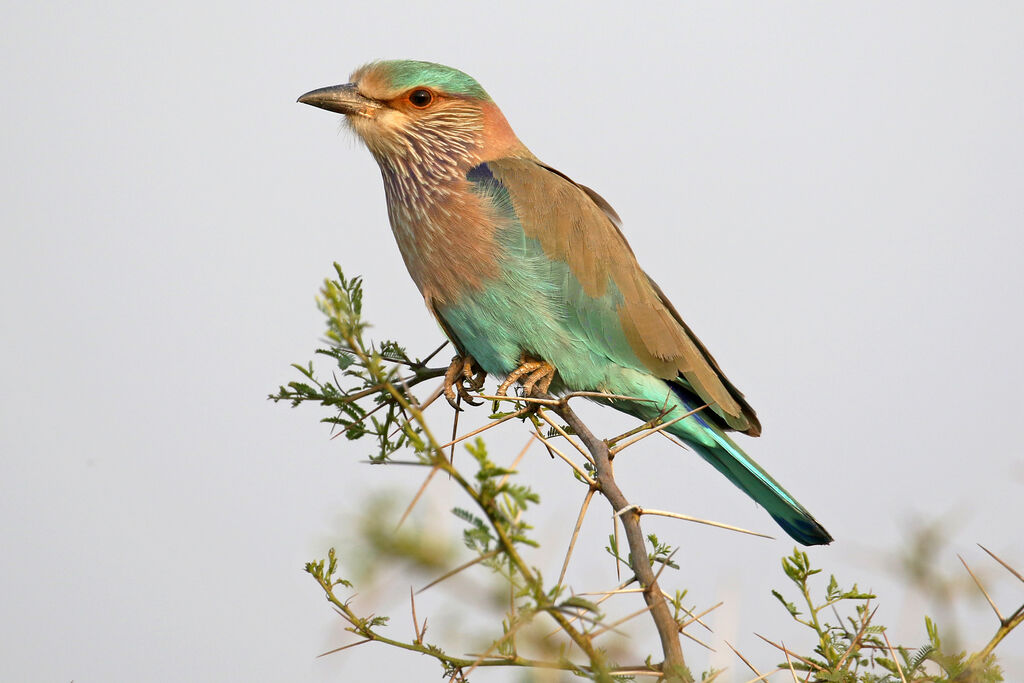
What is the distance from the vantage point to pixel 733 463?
275cm

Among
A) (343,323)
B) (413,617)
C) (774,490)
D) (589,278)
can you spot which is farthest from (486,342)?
(343,323)

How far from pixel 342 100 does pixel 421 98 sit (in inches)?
9.0

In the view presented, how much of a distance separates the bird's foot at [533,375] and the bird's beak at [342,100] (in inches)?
32.6

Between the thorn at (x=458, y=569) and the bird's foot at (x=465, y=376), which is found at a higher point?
the bird's foot at (x=465, y=376)

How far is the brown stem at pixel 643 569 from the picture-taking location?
144 centimetres

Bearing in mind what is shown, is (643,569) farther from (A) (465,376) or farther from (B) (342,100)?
(B) (342,100)

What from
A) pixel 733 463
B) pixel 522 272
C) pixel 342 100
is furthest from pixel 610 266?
pixel 342 100

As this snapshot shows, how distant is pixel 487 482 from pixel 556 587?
5.9 inches

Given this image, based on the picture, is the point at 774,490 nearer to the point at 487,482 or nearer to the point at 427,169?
the point at 427,169

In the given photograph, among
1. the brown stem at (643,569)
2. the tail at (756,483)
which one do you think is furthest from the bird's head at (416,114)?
the brown stem at (643,569)

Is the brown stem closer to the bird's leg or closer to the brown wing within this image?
Result: the bird's leg

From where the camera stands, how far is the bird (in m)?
2.54

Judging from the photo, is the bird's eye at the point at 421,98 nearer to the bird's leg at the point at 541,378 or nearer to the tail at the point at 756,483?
the bird's leg at the point at 541,378

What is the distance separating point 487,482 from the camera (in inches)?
46.1
